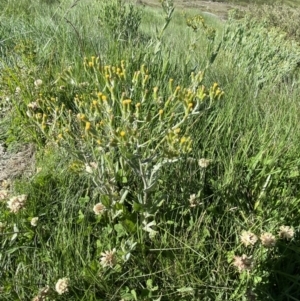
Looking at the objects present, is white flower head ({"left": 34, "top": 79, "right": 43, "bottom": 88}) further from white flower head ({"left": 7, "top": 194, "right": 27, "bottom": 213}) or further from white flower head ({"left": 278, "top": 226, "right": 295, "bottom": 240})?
white flower head ({"left": 278, "top": 226, "right": 295, "bottom": 240})

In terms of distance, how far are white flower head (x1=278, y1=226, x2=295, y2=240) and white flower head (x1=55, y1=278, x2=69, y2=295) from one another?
936mm

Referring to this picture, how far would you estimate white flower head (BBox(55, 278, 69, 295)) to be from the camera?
4.31 feet

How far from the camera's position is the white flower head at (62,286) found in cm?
131

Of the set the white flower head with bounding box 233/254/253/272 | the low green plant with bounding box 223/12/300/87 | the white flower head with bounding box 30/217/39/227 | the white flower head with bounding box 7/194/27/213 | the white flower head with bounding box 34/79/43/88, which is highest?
the low green plant with bounding box 223/12/300/87

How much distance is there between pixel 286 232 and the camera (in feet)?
5.00

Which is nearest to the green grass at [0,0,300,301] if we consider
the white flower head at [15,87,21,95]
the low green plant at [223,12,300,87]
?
the white flower head at [15,87,21,95]

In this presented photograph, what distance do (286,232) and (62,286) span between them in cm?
97

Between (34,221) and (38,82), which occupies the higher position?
(38,82)

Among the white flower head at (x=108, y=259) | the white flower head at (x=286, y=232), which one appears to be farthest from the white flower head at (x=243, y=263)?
the white flower head at (x=108, y=259)

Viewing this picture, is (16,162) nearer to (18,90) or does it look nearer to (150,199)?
(18,90)

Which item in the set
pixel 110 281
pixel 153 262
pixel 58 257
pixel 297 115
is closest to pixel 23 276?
pixel 58 257

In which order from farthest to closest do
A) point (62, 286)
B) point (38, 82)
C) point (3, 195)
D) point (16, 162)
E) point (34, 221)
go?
point (38, 82) < point (16, 162) < point (3, 195) < point (34, 221) < point (62, 286)

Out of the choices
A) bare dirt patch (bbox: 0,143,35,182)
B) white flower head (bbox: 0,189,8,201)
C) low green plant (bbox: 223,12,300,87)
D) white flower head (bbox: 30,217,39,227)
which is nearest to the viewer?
white flower head (bbox: 30,217,39,227)

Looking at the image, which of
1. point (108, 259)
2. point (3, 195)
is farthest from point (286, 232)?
point (3, 195)
